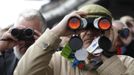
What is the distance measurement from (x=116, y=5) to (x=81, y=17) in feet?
21.0

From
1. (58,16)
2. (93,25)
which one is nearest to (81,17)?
(93,25)

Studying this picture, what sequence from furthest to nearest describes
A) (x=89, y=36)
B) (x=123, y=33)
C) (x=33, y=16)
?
(x=123, y=33) → (x=33, y=16) → (x=89, y=36)

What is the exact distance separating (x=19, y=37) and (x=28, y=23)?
292 mm

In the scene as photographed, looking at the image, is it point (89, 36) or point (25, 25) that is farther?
point (25, 25)

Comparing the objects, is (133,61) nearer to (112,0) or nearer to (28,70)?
(28,70)

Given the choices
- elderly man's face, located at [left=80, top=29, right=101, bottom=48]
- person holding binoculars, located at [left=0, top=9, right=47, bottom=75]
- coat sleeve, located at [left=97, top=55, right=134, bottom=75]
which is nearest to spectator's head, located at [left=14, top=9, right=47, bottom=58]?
person holding binoculars, located at [left=0, top=9, right=47, bottom=75]

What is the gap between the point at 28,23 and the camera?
3.61 m

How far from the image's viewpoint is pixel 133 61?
10.5 ft

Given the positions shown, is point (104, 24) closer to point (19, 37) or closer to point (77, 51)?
point (77, 51)

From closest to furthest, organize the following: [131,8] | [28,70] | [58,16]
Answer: [28,70] < [58,16] < [131,8]

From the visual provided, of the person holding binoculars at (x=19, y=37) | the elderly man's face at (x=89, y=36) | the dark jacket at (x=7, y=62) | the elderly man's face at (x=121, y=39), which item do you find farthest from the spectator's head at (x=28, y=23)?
the elderly man's face at (x=121, y=39)

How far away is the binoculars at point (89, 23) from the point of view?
118 inches

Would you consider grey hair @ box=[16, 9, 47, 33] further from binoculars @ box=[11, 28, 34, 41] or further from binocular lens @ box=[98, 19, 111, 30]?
binocular lens @ box=[98, 19, 111, 30]

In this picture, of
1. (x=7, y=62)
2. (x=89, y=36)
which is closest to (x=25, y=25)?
(x=7, y=62)
